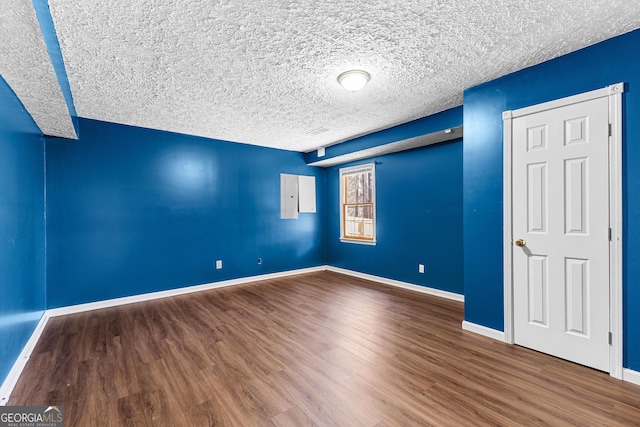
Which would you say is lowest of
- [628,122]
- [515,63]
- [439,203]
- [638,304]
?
[638,304]

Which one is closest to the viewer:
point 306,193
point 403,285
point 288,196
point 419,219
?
point 419,219

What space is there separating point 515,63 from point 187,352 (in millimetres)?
3874

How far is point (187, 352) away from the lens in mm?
2441

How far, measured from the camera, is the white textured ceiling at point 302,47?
66.5 inches

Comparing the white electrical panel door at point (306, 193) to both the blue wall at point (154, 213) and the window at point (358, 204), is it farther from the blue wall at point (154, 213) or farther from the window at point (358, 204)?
the window at point (358, 204)

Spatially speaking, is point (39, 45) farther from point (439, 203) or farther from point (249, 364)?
point (439, 203)

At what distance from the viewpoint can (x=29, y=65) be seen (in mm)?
1838

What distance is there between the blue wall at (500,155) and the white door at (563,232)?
116mm

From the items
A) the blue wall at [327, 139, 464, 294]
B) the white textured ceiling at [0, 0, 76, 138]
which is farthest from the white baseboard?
the white textured ceiling at [0, 0, 76, 138]

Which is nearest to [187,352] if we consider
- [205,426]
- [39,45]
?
[205,426]

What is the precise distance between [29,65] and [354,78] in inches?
93.6

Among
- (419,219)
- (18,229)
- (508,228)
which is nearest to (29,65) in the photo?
(18,229)

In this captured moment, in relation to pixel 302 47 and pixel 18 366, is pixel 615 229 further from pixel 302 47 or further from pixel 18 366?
pixel 18 366

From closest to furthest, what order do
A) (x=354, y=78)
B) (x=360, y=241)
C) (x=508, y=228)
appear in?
(x=354, y=78) → (x=508, y=228) → (x=360, y=241)
